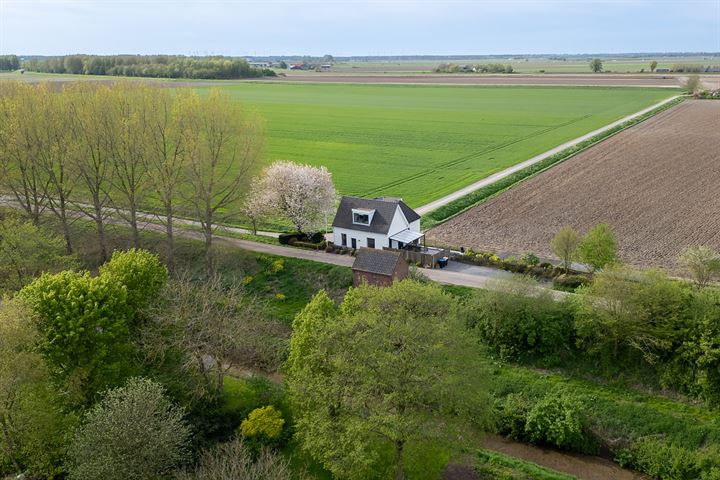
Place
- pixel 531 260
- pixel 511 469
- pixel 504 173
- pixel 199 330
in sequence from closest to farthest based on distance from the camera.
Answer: pixel 511 469, pixel 199 330, pixel 531 260, pixel 504 173

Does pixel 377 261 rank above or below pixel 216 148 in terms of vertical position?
below

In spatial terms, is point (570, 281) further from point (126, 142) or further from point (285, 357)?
point (126, 142)

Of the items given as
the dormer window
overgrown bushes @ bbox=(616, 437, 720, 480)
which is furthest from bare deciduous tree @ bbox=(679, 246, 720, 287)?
the dormer window

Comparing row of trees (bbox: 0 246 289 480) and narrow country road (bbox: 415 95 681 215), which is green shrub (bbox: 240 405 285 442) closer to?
row of trees (bbox: 0 246 289 480)

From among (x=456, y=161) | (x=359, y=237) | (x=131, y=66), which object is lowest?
(x=359, y=237)

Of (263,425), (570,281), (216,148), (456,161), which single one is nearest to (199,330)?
(263,425)

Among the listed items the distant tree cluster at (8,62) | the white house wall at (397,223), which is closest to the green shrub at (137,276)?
the white house wall at (397,223)

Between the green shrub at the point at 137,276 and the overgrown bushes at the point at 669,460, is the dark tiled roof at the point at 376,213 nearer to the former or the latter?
the green shrub at the point at 137,276

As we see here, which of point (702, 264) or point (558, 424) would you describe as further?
point (702, 264)
